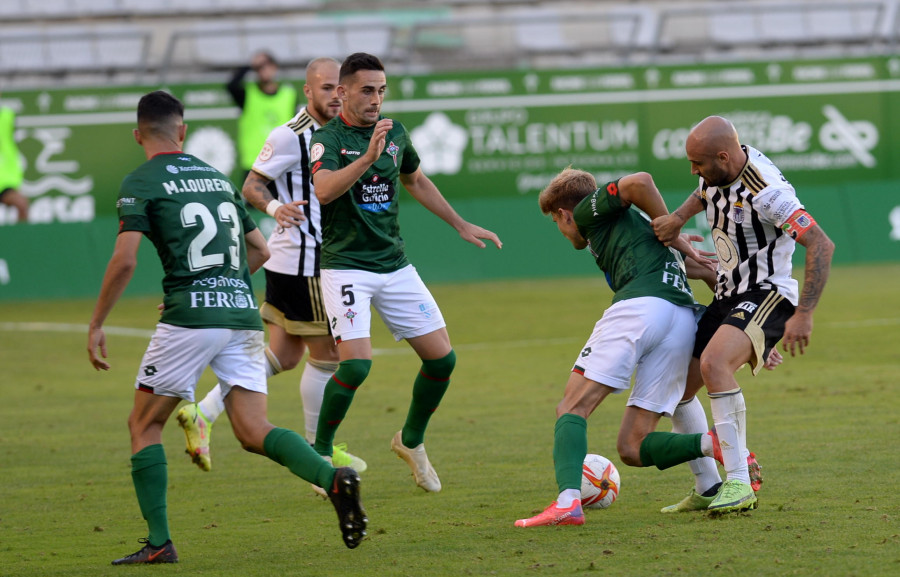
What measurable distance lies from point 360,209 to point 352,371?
87cm

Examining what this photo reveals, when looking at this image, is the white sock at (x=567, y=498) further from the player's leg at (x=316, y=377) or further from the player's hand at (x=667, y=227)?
the player's leg at (x=316, y=377)

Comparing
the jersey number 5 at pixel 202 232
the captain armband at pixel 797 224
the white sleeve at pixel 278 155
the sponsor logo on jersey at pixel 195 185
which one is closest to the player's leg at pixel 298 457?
the jersey number 5 at pixel 202 232

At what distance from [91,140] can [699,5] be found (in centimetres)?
1326

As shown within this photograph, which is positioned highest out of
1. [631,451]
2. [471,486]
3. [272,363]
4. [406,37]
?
[406,37]

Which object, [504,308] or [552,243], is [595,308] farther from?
[552,243]

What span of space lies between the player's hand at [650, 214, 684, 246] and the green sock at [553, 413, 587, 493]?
37.8 inches

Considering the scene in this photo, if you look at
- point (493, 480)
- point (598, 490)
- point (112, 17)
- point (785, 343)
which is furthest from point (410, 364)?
point (112, 17)

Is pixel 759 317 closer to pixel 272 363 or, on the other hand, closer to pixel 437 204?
pixel 437 204

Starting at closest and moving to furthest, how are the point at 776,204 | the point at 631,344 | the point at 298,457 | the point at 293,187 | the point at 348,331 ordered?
the point at 298,457, the point at 776,204, the point at 631,344, the point at 348,331, the point at 293,187

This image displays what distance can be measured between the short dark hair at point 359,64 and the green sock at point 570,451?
6.97 ft

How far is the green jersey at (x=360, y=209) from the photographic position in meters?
6.62

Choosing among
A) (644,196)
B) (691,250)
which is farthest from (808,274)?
(644,196)

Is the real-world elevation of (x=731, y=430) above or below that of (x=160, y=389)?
below

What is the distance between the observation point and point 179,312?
5.32m
